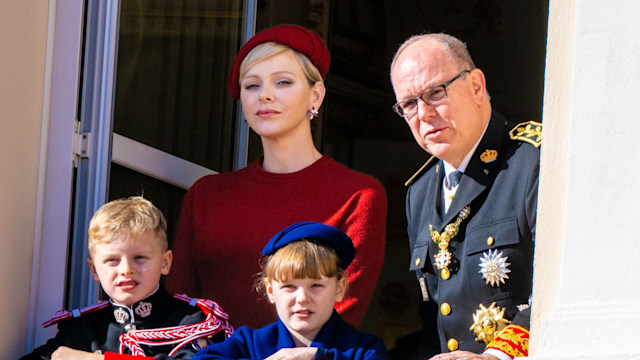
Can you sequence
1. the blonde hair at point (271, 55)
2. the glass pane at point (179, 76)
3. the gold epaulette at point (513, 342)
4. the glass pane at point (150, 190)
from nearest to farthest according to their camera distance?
the gold epaulette at point (513, 342), the blonde hair at point (271, 55), the glass pane at point (150, 190), the glass pane at point (179, 76)

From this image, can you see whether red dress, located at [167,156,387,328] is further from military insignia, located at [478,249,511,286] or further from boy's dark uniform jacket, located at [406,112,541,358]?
military insignia, located at [478,249,511,286]

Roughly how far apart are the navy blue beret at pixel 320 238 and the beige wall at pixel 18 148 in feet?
3.69

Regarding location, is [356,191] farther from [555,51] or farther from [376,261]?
[555,51]

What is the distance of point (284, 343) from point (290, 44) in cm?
133

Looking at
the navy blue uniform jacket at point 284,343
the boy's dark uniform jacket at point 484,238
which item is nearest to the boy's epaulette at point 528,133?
the boy's dark uniform jacket at point 484,238

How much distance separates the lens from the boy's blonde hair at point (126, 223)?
14.3ft

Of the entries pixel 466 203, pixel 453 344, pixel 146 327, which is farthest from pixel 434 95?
pixel 146 327

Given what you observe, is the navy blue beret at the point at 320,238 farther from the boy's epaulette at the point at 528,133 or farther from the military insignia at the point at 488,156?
the boy's epaulette at the point at 528,133

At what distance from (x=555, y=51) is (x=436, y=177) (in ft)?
2.80

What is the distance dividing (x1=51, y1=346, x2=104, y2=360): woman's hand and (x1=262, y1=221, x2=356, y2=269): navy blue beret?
27.1 inches

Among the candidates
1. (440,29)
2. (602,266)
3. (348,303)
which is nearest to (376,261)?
(348,303)

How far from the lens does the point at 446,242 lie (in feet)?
13.9

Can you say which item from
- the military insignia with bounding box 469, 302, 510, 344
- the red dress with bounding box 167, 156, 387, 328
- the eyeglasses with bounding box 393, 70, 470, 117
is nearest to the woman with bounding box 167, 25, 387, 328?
the red dress with bounding box 167, 156, 387, 328

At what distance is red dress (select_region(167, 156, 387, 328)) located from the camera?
4.59m
